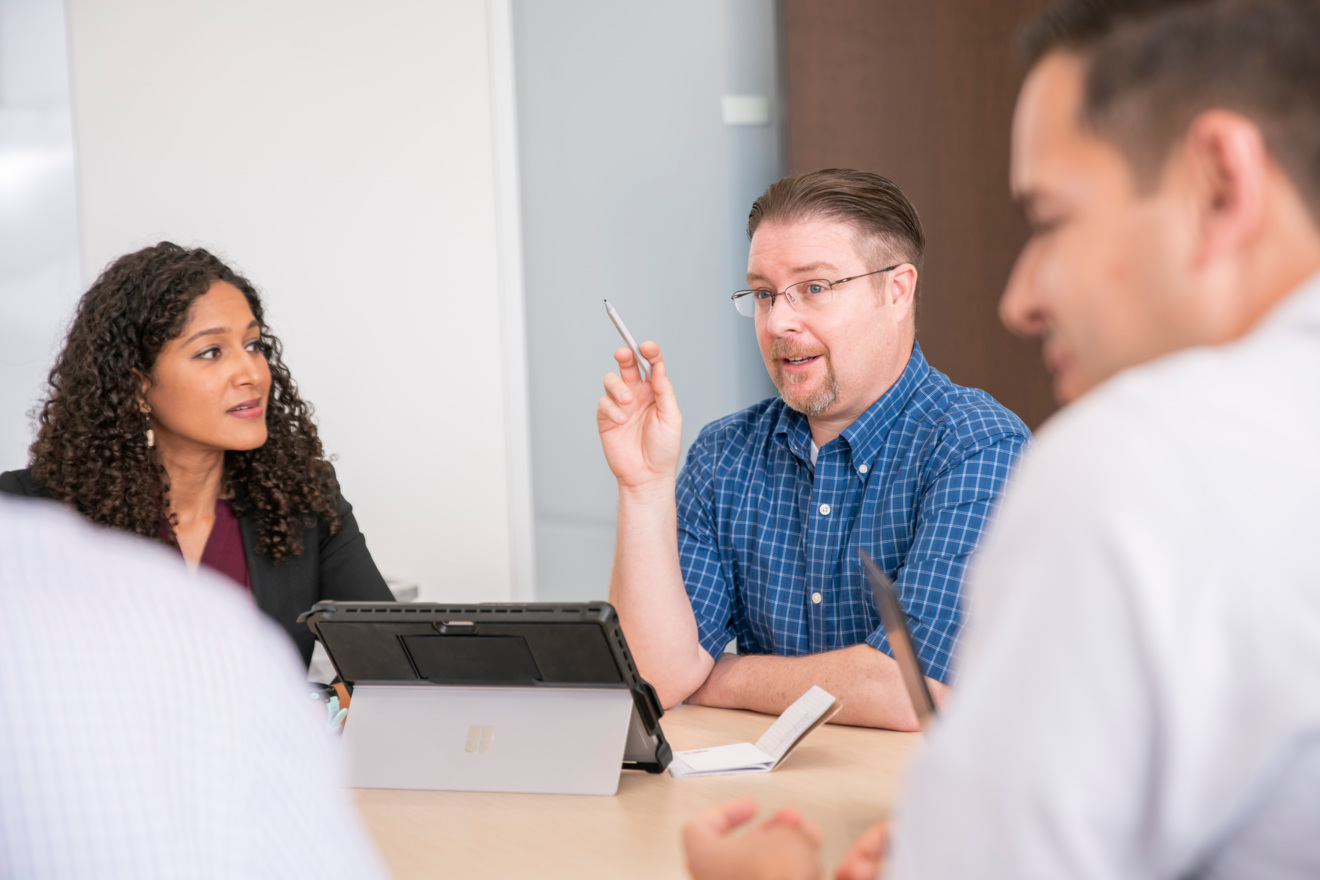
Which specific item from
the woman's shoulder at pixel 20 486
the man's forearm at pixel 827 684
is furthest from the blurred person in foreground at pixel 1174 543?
the woman's shoulder at pixel 20 486

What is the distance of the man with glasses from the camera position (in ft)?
5.72

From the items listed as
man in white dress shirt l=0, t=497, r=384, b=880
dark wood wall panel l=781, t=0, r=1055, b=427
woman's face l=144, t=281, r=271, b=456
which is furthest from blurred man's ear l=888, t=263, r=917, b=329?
man in white dress shirt l=0, t=497, r=384, b=880

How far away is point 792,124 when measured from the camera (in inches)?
125

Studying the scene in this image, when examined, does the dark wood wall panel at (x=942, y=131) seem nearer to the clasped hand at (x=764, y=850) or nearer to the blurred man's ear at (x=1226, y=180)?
the clasped hand at (x=764, y=850)

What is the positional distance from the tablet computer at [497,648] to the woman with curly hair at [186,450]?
2.73ft

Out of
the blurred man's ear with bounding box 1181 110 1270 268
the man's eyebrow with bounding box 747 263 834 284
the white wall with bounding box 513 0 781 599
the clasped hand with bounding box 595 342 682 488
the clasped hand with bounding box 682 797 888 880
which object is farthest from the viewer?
the white wall with bounding box 513 0 781 599

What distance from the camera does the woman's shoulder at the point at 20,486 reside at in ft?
7.14

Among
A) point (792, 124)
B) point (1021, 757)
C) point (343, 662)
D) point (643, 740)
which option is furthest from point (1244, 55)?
point (792, 124)

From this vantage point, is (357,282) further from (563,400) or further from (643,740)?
(643,740)

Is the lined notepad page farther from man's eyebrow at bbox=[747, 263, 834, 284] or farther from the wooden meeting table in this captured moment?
man's eyebrow at bbox=[747, 263, 834, 284]

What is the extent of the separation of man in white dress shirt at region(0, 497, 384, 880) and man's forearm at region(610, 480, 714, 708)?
1.19 meters

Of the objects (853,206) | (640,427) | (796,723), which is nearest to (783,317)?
(853,206)

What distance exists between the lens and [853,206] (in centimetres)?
206

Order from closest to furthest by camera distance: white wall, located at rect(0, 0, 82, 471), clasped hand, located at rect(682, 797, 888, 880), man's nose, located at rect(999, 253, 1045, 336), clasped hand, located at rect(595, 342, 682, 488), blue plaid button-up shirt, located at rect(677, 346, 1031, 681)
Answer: man's nose, located at rect(999, 253, 1045, 336), clasped hand, located at rect(682, 797, 888, 880), blue plaid button-up shirt, located at rect(677, 346, 1031, 681), clasped hand, located at rect(595, 342, 682, 488), white wall, located at rect(0, 0, 82, 471)
